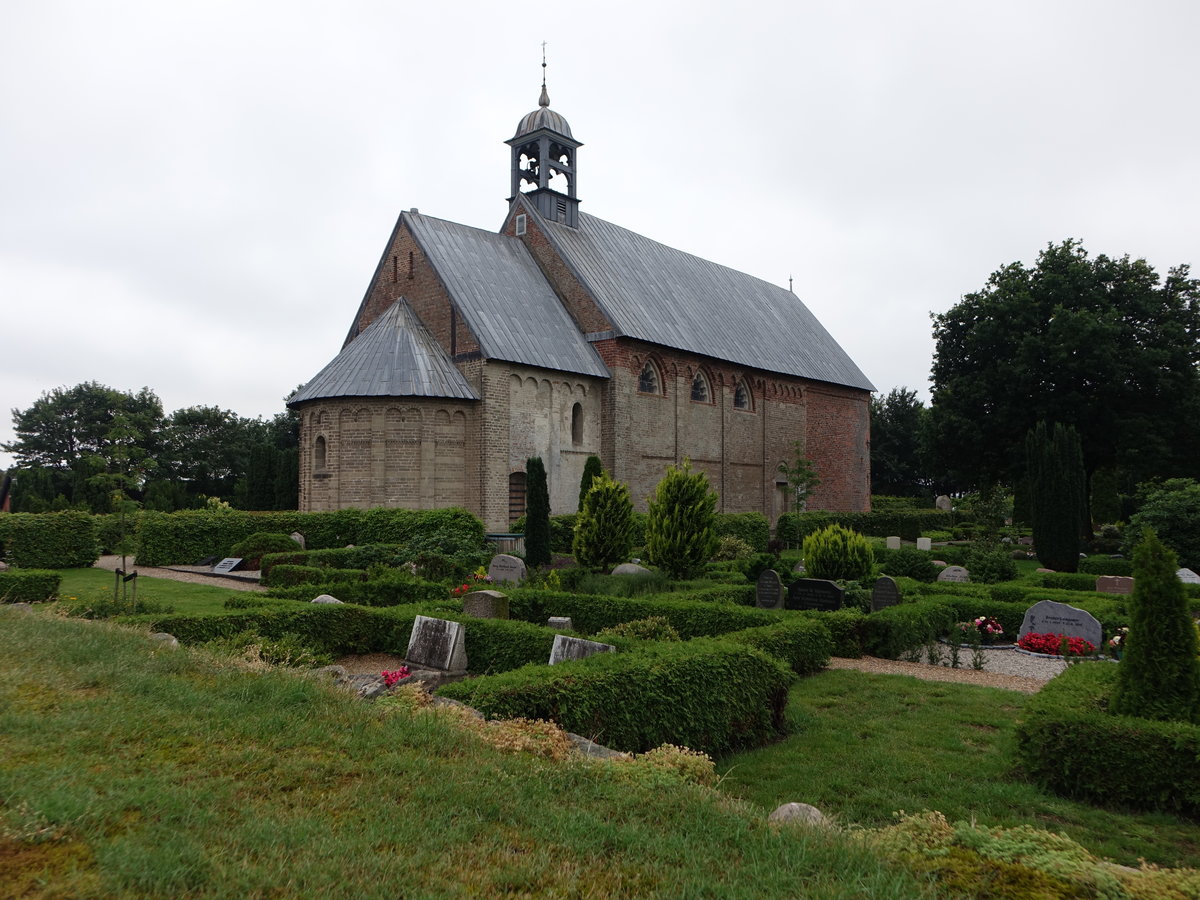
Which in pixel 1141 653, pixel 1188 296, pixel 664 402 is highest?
pixel 1188 296

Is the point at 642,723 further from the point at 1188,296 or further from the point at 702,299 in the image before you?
the point at 1188,296

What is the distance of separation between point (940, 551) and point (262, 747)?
2066cm

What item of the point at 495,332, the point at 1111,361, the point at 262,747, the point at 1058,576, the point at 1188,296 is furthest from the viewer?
the point at 1188,296

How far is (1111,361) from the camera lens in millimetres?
27234

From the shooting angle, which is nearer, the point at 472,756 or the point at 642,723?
the point at 472,756

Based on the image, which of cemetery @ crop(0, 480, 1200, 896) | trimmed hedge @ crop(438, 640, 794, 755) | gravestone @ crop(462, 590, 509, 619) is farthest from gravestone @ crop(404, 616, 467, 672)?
trimmed hedge @ crop(438, 640, 794, 755)

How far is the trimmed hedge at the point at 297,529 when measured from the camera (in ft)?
65.8

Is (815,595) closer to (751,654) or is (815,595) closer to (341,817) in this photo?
(751,654)

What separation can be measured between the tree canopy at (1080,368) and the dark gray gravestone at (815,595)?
66.1 feet

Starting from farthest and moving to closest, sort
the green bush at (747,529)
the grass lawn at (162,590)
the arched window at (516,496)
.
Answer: the green bush at (747,529), the arched window at (516,496), the grass lawn at (162,590)

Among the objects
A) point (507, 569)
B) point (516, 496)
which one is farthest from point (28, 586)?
point (516, 496)

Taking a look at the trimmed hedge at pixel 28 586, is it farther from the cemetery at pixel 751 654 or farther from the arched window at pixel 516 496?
the arched window at pixel 516 496

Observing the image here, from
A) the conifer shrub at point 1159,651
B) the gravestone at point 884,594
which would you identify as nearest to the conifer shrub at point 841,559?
the gravestone at point 884,594

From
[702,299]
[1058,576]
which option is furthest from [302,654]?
[702,299]
